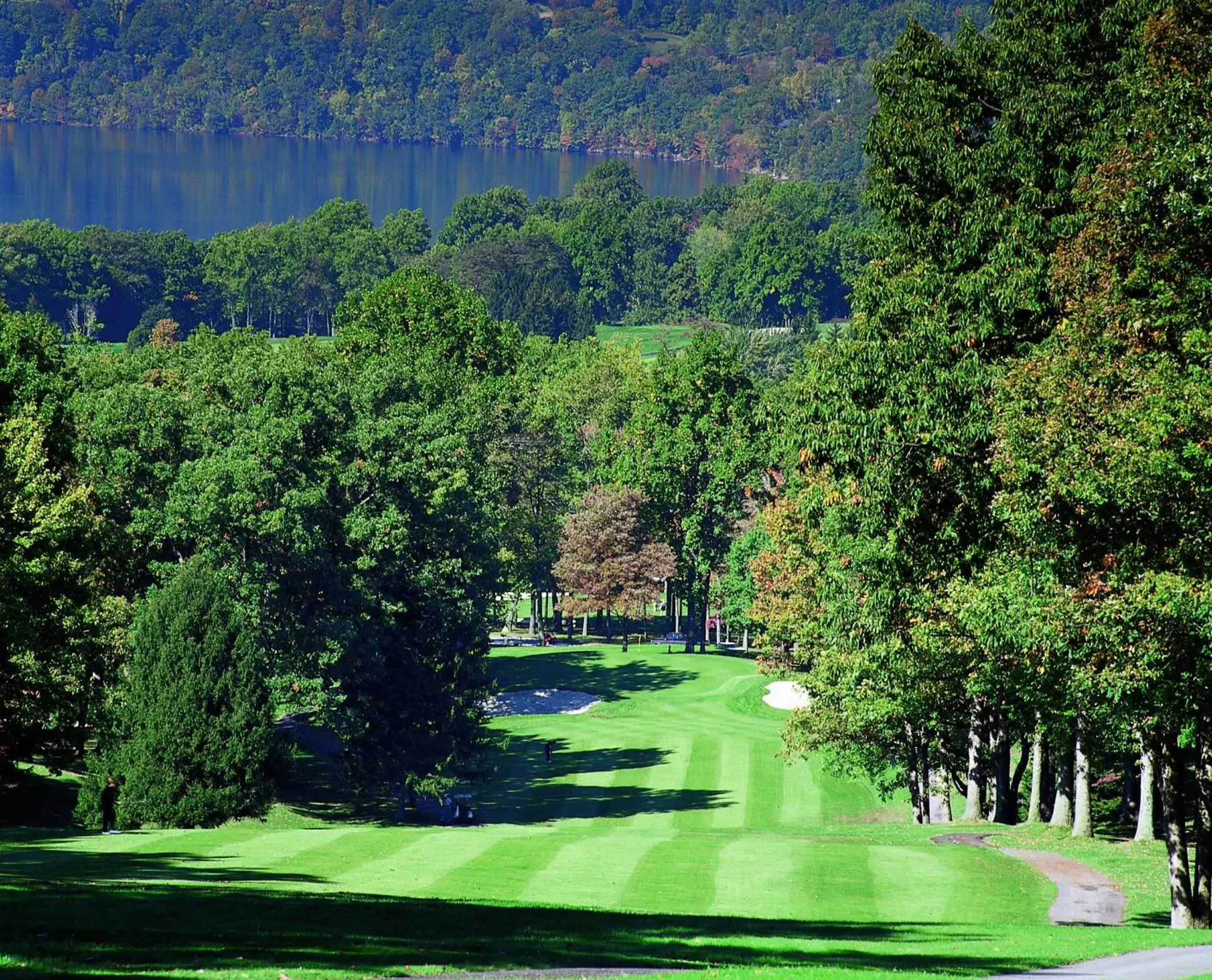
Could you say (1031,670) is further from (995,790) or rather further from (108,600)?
(108,600)

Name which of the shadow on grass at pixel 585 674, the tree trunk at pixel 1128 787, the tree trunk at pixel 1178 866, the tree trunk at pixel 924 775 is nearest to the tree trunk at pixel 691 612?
the shadow on grass at pixel 585 674

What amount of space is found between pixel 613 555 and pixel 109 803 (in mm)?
48167

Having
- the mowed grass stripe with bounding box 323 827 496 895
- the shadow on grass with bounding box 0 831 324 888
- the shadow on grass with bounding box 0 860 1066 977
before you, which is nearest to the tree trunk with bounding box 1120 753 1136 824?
the mowed grass stripe with bounding box 323 827 496 895

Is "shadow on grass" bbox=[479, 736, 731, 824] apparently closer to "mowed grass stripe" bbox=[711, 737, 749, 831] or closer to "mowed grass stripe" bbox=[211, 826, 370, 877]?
"mowed grass stripe" bbox=[711, 737, 749, 831]

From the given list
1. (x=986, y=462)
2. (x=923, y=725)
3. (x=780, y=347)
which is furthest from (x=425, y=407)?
(x=780, y=347)

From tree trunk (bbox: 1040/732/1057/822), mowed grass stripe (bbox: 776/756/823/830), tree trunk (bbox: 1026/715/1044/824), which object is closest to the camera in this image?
tree trunk (bbox: 1026/715/1044/824)

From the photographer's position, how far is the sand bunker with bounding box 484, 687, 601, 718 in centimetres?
7362

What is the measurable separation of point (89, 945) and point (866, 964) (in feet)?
32.4

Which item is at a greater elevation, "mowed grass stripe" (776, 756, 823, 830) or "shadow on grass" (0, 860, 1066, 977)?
"shadow on grass" (0, 860, 1066, 977)

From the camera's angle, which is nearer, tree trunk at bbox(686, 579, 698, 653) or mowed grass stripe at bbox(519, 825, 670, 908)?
mowed grass stripe at bbox(519, 825, 670, 908)

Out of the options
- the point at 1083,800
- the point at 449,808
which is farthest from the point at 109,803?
the point at 1083,800

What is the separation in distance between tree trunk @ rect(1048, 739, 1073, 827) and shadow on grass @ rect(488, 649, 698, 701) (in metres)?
36.8

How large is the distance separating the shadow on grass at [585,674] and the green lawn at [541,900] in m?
25.3

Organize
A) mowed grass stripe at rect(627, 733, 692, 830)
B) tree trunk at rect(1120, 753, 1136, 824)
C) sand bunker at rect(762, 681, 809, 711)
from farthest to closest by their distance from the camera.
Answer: sand bunker at rect(762, 681, 809, 711) < mowed grass stripe at rect(627, 733, 692, 830) < tree trunk at rect(1120, 753, 1136, 824)
